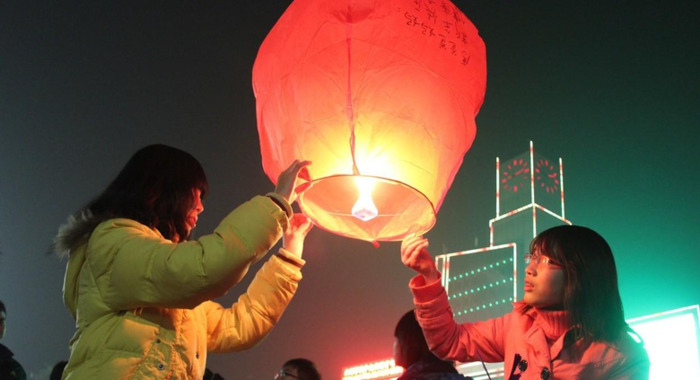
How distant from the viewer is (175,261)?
1509mm

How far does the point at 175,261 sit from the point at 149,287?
10 centimetres

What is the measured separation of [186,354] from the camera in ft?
5.46

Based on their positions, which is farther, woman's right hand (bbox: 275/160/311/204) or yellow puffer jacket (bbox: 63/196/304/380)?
woman's right hand (bbox: 275/160/311/204)

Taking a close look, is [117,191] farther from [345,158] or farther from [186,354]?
[345,158]

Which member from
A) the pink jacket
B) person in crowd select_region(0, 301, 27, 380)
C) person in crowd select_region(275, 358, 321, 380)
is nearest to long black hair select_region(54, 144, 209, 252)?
the pink jacket

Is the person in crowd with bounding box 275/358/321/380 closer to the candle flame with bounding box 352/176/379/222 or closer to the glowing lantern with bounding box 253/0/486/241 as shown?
the glowing lantern with bounding box 253/0/486/241

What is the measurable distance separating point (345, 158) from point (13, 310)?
13642mm

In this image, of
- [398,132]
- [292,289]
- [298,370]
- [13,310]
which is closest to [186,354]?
[292,289]

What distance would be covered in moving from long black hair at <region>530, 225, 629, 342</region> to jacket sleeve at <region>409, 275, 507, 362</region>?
32cm

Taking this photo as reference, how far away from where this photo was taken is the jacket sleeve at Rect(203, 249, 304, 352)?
79.8 inches

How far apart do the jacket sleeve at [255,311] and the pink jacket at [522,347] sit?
479 mm

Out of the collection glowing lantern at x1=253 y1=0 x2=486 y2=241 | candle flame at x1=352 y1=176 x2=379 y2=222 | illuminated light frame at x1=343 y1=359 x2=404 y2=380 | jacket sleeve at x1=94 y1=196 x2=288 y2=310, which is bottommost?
illuminated light frame at x1=343 y1=359 x2=404 y2=380

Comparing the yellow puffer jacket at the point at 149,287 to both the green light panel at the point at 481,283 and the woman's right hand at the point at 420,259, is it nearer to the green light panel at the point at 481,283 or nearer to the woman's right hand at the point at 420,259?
the woman's right hand at the point at 420,259

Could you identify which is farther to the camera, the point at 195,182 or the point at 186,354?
the point at 195,182
